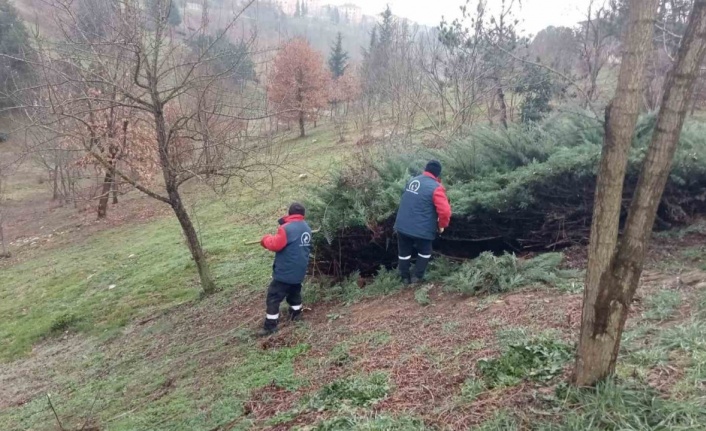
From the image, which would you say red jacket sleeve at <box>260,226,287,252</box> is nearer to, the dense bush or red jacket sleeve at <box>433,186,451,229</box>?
the dense bush

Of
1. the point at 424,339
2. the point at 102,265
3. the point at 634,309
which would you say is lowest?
the point at 102,265

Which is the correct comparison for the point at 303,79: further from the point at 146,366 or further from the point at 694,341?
the point at 694,341

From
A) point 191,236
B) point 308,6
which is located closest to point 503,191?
point 191,236

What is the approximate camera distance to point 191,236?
9562mm

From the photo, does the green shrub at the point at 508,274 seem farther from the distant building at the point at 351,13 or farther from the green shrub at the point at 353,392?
the distant building at the point at 351,13

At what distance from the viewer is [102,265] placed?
15.8m

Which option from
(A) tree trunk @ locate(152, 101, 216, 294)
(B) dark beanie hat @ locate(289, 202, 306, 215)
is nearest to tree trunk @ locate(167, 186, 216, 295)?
(A) tree trunk @ locate(152, 101, 216, 294)

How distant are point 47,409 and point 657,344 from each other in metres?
6.86

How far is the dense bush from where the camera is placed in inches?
239

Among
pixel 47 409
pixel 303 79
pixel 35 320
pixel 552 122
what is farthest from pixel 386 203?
pixel 303 79

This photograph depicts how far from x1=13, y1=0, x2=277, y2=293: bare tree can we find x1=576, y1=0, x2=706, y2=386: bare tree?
6735 millimetres

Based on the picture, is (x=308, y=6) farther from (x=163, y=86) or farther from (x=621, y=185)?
(x=621, y=185)

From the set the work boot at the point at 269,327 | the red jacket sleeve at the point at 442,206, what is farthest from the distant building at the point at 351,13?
the work boot at the point at 269,327

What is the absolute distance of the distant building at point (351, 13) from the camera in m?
149
